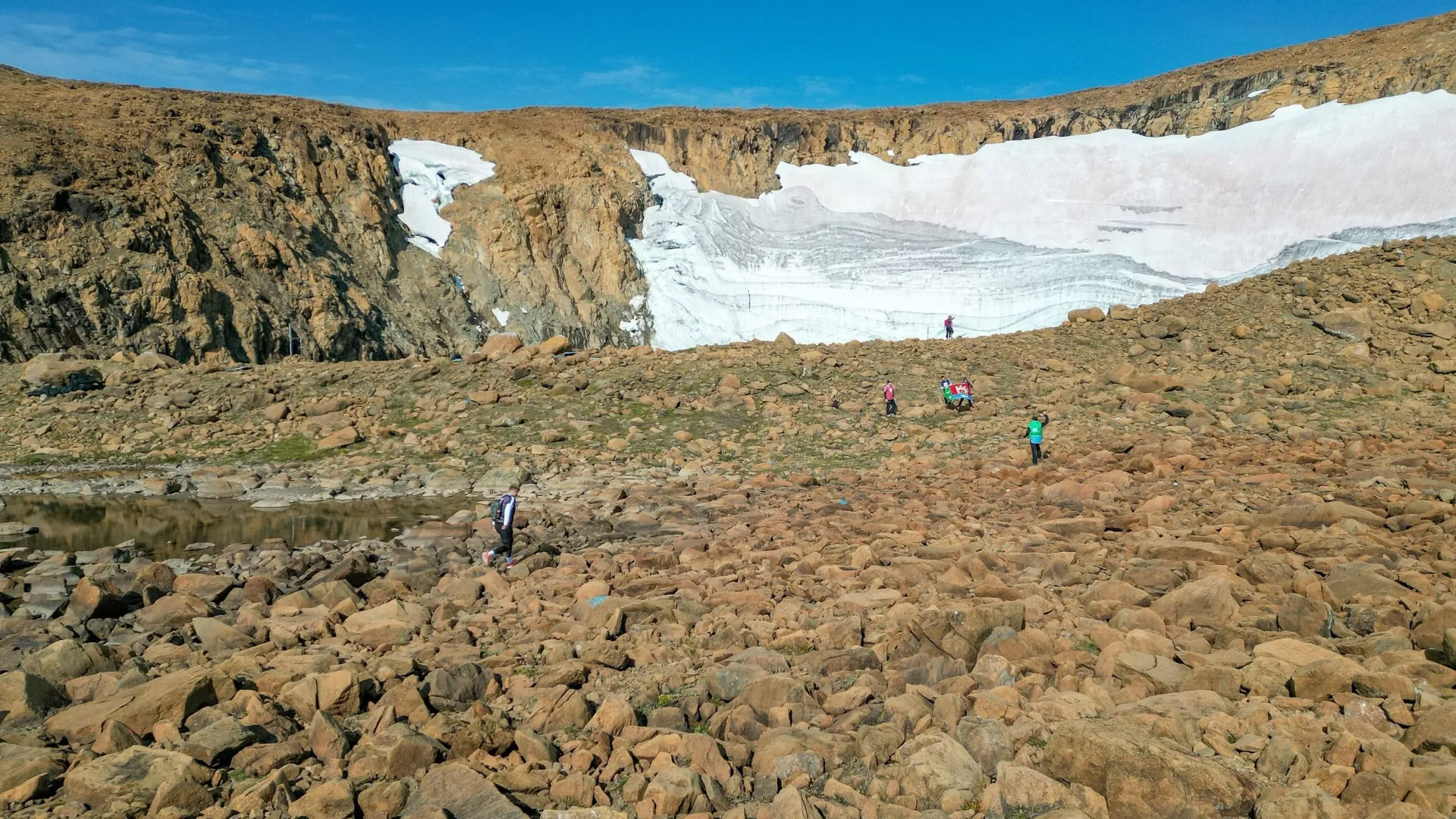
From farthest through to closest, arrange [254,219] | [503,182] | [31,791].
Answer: [503,182]
[254,219]
[31,791]

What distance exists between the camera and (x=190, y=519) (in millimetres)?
16125

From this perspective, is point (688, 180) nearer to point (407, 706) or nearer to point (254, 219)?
point (254, 219)

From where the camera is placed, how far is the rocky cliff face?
28.8m

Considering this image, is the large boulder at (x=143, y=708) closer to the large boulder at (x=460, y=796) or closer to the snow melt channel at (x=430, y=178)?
the large boulder at (x=460, y=796)

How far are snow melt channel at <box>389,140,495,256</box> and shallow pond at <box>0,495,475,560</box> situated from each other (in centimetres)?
2553

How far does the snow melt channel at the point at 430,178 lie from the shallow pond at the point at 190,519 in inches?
1005

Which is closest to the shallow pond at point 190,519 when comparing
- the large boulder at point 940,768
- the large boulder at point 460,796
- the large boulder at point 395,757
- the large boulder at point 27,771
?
the large boulder at point 27,771

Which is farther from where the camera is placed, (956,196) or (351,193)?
(956,196)

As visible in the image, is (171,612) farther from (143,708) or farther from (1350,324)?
(1350,324)

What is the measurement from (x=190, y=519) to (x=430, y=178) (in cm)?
3121

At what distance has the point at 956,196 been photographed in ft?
156

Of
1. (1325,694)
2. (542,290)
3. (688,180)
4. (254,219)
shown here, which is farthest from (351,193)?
(1325,694)

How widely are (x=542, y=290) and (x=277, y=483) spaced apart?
24003 millimetres

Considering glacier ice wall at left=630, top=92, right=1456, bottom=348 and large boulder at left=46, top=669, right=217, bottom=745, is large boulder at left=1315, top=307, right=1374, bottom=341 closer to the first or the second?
glacier ice wall at left=630, top=92, right=1456, bottom=348
